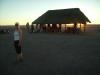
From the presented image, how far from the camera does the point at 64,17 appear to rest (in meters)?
36.0

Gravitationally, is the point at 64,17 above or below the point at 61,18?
above

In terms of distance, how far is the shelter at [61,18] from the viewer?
33.7 meters

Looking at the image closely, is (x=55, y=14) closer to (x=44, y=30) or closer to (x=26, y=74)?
(x=44, y=30)

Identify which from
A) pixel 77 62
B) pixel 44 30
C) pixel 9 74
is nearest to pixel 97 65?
pixel 77 62

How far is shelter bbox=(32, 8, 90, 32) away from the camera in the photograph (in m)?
33.7

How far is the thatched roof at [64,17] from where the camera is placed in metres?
33.8

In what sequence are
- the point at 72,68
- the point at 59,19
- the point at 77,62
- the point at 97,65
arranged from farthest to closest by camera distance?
the point at 59,19 → the point at 77,62 → the point at 97,65 → the point at 72,68

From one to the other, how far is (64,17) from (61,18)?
0.64 m

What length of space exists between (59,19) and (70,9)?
3526 mm

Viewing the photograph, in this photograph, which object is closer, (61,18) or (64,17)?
(64,17)

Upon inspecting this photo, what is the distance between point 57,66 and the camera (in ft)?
25.6

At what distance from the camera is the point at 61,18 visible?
119 feet

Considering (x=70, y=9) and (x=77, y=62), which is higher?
(x=70, y=9)

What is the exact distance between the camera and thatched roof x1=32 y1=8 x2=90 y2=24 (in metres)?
33.8
